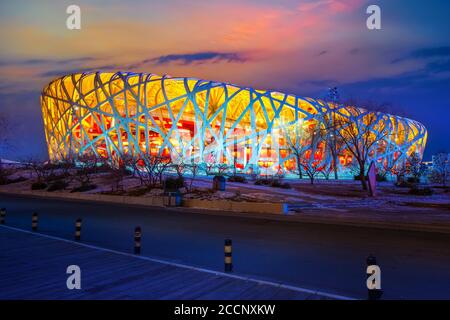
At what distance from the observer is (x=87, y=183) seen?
3191 cm

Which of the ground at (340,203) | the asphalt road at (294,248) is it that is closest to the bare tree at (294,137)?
the ground at (340,203)

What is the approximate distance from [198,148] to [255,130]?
371 inches

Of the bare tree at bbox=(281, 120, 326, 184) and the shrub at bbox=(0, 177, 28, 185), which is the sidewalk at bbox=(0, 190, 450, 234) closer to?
the shrub at bbox=(0, 177, 28, 185)

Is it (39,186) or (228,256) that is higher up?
(228,256)

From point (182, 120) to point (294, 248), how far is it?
55.2 m

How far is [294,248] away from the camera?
9.12m

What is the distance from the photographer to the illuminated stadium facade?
56.5m

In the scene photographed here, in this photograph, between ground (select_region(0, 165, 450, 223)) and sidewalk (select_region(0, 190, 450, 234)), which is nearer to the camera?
sidewalk (select_region(0, 190, 450, 234))

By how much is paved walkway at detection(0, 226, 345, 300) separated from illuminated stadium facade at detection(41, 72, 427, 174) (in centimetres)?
4645

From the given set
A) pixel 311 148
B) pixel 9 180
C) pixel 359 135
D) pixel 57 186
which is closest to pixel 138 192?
pixel 57 186

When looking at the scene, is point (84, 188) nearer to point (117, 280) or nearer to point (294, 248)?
point (294, 248)

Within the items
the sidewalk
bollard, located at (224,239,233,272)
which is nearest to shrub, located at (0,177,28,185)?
the sidewalk

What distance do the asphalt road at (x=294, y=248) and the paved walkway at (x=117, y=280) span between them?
65 cm
